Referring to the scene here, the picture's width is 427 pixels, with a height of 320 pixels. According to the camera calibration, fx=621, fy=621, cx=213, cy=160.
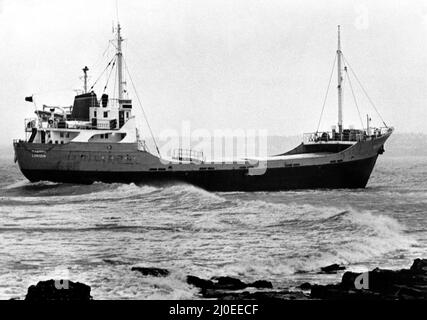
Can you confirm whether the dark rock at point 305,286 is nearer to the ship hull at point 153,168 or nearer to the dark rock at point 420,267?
the dark rock at point 420,267

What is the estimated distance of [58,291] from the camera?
1053cm

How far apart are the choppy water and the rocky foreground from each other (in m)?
0.57

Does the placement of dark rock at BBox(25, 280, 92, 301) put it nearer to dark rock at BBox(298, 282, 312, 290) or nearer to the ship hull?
dark rock at BBox(298, 282, 312, 290)

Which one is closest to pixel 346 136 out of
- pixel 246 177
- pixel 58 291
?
pixel 246 177

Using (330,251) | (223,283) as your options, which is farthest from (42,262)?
(330,251)

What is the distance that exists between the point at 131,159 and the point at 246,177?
6.97 m

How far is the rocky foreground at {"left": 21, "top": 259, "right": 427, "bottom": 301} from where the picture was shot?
10.6 metres

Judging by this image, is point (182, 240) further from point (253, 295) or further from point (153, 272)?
point (253, 295)

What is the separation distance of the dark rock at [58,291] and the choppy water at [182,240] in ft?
2.94

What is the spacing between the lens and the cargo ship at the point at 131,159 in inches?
1422

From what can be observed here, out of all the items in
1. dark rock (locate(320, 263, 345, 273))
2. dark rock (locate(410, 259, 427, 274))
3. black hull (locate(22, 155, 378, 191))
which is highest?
black hull (locate(22, 155, 378, 191))

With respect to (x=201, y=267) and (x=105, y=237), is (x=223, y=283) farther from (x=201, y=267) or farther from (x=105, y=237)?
(x=105, y=237)

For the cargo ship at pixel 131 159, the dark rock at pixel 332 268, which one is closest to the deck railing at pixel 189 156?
the cargo ship at pixel 131 159

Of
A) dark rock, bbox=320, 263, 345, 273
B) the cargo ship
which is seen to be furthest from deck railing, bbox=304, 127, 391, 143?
dark rock, bbox=320, 263, 345, 273
